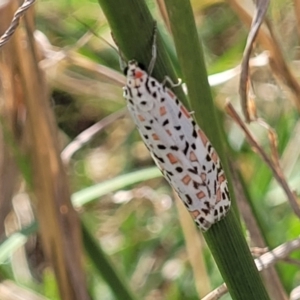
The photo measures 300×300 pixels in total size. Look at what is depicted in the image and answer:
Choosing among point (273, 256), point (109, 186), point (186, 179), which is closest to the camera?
point (186, 179)

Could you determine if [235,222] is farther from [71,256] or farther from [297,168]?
[297,168]

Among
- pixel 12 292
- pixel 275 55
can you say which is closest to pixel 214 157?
pixel 275 55

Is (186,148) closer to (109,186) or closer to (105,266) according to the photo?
(105,266)

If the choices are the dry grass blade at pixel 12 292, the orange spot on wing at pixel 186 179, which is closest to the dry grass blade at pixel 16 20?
the orange spot on wing at pixel 186 179

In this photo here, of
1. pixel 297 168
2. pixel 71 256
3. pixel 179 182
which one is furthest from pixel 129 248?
pixel 179 182

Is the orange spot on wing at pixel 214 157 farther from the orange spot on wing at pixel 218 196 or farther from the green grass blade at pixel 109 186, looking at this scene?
the green grass blade at pixel 109 186

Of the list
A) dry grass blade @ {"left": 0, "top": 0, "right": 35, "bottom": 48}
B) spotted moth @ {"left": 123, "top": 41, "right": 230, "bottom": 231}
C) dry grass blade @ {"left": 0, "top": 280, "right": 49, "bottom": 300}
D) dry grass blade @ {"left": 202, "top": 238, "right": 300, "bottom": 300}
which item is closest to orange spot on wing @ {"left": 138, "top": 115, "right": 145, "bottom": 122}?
spotted moth @ {"left": 123, "top": 41, "right": 230, "bottom": 231}

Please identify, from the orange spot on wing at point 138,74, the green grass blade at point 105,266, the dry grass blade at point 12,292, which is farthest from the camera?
the dry grass blade at point 12,292
